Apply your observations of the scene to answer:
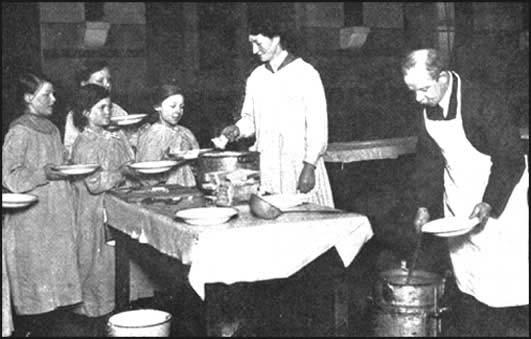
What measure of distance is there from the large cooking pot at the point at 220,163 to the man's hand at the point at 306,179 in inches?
23.2

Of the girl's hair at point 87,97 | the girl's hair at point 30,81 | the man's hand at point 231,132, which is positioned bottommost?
the man's hand at point 231,132

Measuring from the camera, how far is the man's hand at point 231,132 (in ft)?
18.1

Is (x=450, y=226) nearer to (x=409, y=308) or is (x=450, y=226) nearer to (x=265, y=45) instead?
(x=409, y=308)

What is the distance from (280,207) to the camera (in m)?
4.36

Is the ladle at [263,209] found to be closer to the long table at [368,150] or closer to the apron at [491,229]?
the apron at [491,229]

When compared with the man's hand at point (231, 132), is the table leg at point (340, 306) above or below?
below

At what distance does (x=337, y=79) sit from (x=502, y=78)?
10.7ft

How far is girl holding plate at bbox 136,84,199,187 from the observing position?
5.98 m

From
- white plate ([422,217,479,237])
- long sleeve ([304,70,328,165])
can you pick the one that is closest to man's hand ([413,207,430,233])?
white plate ([422,217,479,237])

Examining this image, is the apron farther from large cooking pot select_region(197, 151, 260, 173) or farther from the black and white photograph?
large cooking pot select_region(197, 151, 260, 173)

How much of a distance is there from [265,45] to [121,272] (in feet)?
6.43

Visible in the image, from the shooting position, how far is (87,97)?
571 centimetres

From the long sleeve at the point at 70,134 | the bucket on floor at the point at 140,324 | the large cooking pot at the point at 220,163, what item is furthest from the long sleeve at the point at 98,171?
the bucket on floor at the point at 140,324

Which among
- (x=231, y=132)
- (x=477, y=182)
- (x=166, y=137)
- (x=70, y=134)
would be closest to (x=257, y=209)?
(x=477, y=182)
